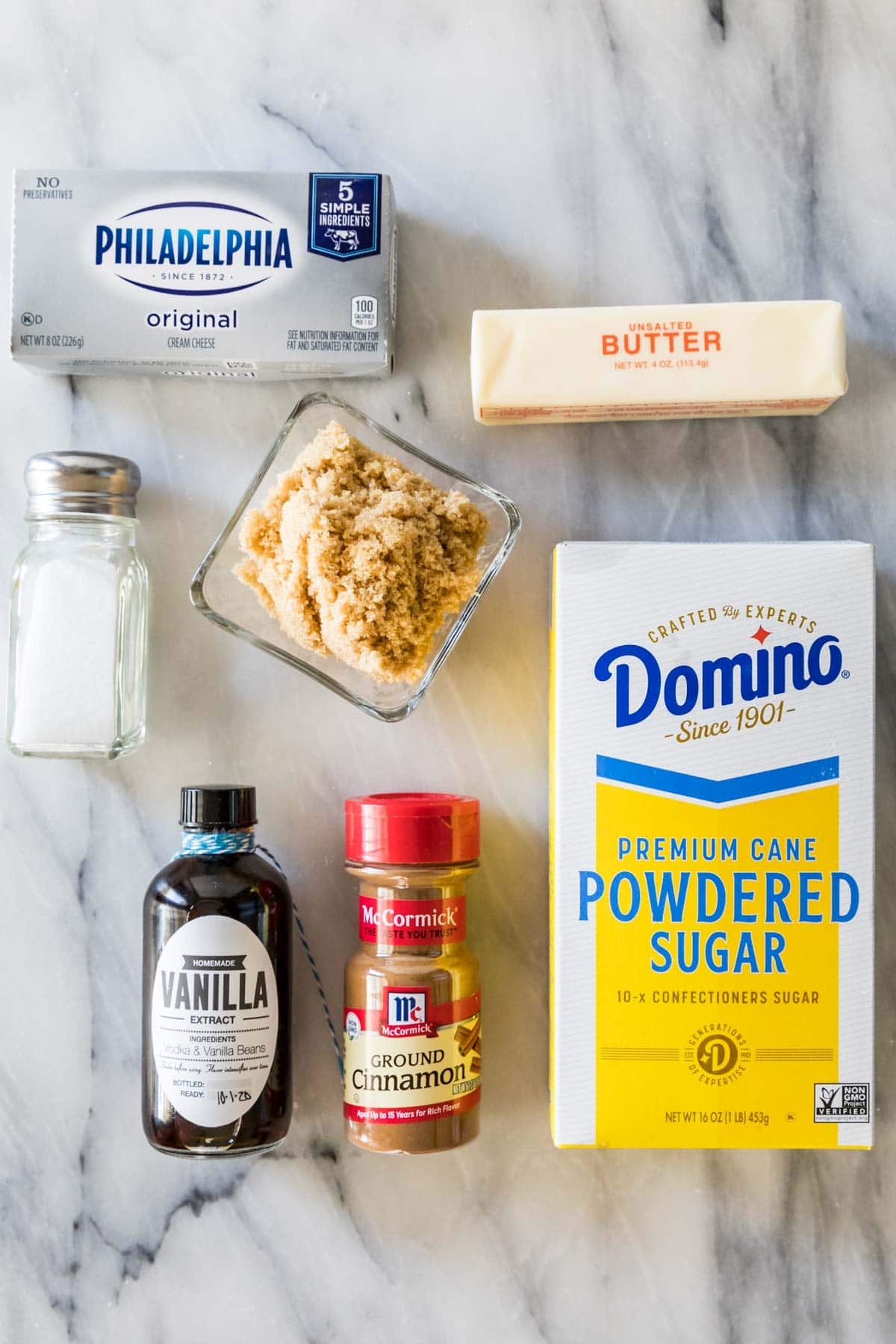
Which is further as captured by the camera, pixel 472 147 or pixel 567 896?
pixel 472 147

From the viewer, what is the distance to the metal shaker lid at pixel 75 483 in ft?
2.69

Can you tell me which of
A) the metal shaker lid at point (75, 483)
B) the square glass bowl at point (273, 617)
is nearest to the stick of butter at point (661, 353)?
the square glass bowl at point (273, 617)

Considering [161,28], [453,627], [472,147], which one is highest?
[161,28]

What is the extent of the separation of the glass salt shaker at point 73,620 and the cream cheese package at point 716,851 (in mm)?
341

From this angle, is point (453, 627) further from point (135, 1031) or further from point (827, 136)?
point (827, 136)

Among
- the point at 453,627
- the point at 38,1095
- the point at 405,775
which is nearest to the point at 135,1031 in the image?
the point at 38,1095

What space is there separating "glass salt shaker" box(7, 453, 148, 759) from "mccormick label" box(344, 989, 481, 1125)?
0.94 feet

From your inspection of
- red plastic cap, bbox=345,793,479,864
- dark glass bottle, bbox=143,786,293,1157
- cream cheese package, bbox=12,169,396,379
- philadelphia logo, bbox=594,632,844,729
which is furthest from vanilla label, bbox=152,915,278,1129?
cream cheese package, bbox=12,169,396,379

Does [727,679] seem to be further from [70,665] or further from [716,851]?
[70,665]

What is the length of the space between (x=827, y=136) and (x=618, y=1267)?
36.4 inches

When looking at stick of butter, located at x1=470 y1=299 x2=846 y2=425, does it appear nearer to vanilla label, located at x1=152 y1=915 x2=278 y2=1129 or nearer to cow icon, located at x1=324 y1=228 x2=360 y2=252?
cow icon, located at x1=324 y1=228 x2=360 y2=252

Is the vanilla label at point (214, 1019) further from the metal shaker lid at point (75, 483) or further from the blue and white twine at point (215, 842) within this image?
the metal shaker lid at point (75, 483)

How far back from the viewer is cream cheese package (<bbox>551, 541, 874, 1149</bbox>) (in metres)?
0.77

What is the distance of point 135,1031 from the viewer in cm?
87
